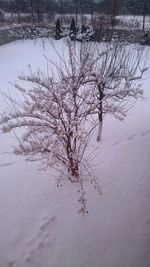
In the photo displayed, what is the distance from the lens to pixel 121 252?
5.34 m

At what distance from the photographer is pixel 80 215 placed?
6.11 metres

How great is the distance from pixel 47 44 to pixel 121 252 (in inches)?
722

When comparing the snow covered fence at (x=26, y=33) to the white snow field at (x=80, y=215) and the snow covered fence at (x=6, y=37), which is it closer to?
the snow covered fence at (x=6, y=37)

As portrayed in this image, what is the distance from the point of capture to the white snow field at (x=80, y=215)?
5.36m

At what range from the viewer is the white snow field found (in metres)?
5.36

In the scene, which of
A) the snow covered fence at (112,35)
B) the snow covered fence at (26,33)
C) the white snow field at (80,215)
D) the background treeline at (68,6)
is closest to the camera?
the white snow field at (80,215)

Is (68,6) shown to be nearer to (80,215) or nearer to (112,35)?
(112,35)

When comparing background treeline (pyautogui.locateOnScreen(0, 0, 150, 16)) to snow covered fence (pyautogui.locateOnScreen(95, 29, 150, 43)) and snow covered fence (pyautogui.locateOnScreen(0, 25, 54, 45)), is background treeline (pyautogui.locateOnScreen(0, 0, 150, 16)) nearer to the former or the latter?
snow covered fence (pyautogui.locateOnScreen(0, 25, 54, 45))

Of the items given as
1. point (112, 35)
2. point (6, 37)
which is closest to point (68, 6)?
point (6, 37)

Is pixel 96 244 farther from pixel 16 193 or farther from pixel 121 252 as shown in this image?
pixel 16 193

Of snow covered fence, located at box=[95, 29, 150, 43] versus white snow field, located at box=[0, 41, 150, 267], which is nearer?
white snow field, located at box=[0, 41, 150, 267]

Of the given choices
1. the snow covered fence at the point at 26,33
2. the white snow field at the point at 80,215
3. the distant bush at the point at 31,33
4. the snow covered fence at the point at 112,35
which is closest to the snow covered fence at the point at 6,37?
the snow covered fence at the point at 26,33

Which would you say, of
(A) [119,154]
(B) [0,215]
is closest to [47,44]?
(A) [119,154]

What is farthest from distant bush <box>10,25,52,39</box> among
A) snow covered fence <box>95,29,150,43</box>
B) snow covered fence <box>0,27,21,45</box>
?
snow covered fence <box>95,29,150,43</box>
